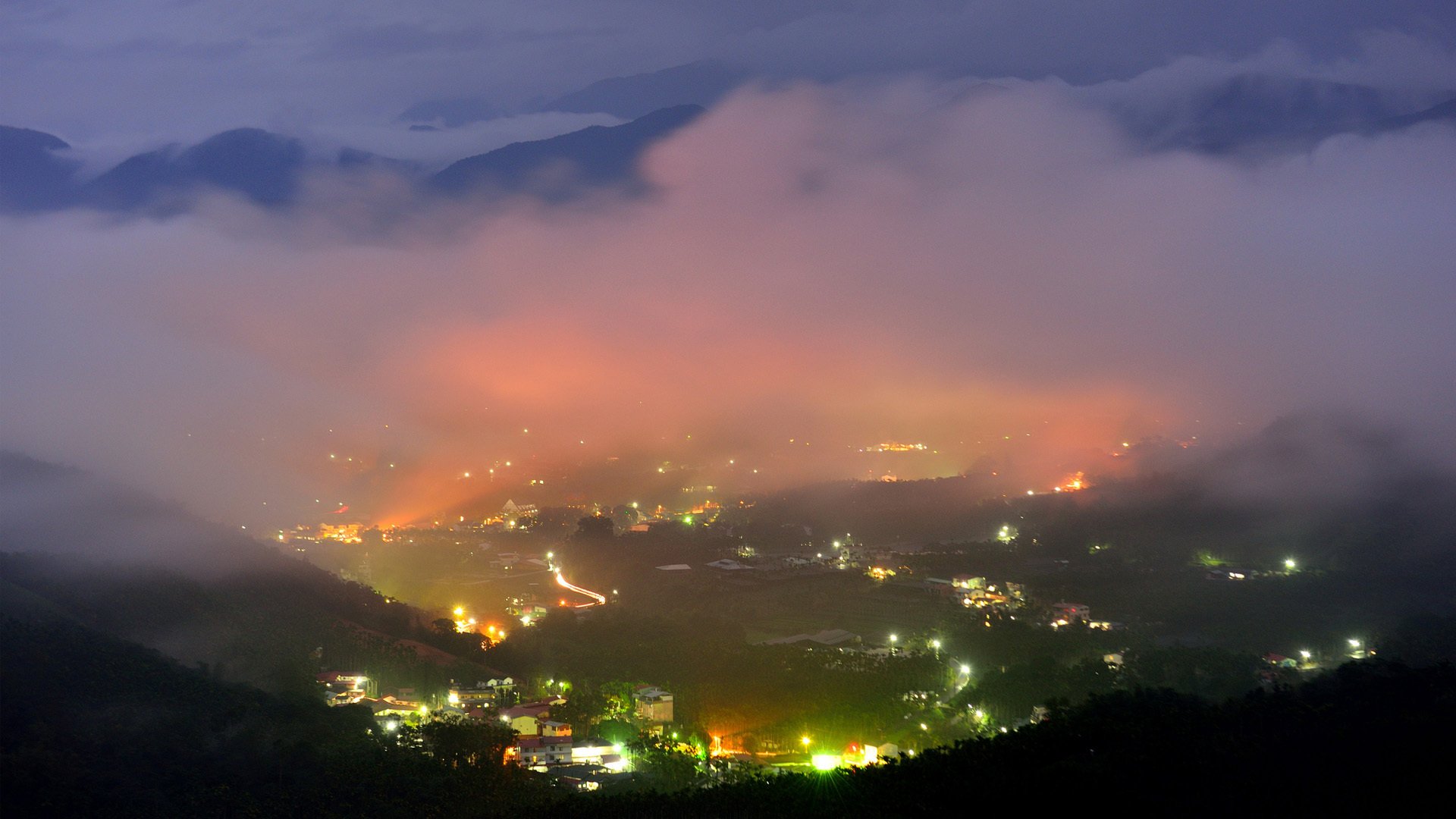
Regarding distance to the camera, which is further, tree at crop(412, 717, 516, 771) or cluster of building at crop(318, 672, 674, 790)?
cluster of building at crop(318, 672, 674, 790)

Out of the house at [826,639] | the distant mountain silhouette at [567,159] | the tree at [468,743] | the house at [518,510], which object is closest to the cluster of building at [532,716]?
the tree at [468,743]

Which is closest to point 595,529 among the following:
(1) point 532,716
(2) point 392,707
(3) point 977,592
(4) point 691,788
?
(3) point 977,592

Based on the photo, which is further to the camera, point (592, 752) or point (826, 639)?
point (826, 639)

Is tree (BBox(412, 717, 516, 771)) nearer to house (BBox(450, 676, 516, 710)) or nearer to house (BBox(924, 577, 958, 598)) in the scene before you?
house (BBox(450, 676, 516, 710))

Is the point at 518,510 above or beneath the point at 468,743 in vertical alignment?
above

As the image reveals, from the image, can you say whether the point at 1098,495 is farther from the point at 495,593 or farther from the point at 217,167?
the point at 217,167

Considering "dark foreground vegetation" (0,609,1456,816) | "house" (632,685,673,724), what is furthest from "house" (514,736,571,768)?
"house" (632,685,673,724)

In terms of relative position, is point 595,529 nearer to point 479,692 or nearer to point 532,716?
point 479,692
